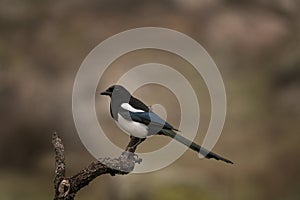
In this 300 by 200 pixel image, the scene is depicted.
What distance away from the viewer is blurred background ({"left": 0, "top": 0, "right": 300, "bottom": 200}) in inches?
316

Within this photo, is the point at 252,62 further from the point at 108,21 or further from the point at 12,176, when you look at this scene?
the point at 12,176

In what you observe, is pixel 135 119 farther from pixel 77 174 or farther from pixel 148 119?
pixel 77 174

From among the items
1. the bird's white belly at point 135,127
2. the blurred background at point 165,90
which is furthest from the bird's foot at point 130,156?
the blurred background at point 165,90

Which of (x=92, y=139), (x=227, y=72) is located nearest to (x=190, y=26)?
(x=227, y=72)

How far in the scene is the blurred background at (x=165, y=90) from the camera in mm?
8016

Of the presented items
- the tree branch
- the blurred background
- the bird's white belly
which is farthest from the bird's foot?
the blurred background

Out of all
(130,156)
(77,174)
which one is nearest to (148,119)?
(130,156)

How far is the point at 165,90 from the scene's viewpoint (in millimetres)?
8688

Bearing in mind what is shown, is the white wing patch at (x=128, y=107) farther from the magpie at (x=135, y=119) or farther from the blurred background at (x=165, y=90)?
the blurred background at (x=165, y=90)

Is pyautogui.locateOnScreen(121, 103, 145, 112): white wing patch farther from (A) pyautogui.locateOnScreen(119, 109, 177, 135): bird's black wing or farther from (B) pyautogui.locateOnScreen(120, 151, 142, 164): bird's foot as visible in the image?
Answer: (B) pyautogui.locateOnScreen(120, 151, 142, 164): bird's foot

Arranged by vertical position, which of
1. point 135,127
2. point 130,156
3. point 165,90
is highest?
point 165,90

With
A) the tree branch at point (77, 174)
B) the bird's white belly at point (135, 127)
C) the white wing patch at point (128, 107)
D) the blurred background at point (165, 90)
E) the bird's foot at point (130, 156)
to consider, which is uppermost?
the blurred background at point (165, 90)

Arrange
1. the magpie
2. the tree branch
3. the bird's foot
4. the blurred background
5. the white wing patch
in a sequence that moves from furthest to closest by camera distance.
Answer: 1. the blurred background
2. the white wing patch
3. the magpie
4. the bird's foot
5. the tree branch

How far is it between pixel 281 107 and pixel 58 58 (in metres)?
3.05
